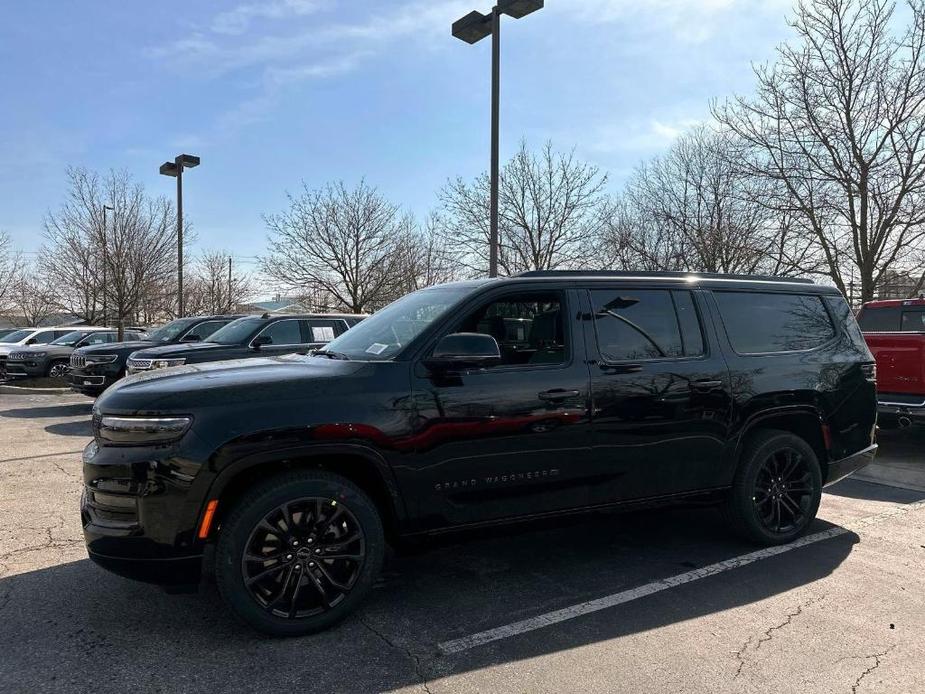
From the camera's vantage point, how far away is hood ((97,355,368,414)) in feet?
10.5

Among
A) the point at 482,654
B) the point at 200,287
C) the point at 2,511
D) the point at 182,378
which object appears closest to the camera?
the point at 482,654

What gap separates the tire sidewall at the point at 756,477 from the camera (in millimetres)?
4578

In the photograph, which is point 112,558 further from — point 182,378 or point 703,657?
point 703,657

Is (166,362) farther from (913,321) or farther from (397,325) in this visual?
(913,321)

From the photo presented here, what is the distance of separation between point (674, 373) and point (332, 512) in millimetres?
2330

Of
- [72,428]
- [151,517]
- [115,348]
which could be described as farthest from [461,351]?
[115,348]

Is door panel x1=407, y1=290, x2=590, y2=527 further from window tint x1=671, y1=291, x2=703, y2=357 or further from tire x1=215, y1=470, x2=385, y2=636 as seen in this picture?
window tint x1=671, y1=291, x2=703, y2=357

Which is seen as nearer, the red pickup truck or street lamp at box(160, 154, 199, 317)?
the red pickup truck

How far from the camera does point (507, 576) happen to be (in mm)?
4184

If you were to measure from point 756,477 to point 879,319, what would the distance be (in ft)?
21.6

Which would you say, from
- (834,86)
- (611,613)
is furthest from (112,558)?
(834,86)

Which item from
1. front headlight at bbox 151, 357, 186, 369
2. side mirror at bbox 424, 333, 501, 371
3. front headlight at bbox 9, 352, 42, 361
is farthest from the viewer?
front headlight at bbox 9, 352, 42, 361

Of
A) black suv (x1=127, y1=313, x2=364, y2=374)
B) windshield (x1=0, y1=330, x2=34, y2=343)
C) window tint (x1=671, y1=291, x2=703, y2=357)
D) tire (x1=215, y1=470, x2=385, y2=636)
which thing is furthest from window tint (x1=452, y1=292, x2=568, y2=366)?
windshield (x1=0, y1=330, x2=34, y2=343)

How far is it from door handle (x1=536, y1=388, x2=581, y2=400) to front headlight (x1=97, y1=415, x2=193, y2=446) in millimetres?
1899
